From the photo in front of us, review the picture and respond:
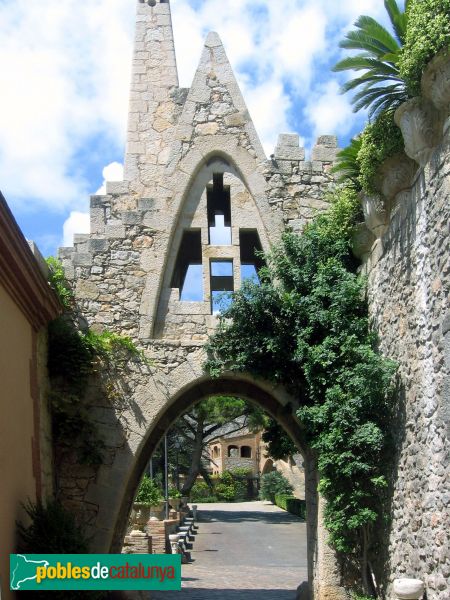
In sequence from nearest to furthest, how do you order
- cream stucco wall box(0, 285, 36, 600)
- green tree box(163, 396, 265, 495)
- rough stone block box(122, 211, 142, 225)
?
cream stucco wall box(0, 285, 36, 600) < rough stone block box(122, 211, 142, 225) < green tree box(163, 396, 265, 495)

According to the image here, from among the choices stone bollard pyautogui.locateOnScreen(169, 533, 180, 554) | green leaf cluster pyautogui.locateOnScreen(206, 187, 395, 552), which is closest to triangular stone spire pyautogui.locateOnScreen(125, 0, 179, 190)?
green leaf cluster pyautogui.locateOnScreen(206, 187, 395, 552)

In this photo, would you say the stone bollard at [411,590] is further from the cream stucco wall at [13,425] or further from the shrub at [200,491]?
the shrub at [200,491]

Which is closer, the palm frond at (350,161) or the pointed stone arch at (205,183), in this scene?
the palm frond at (350,161)

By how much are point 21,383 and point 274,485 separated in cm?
3277

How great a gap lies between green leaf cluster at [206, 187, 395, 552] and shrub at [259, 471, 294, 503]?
96.4 ft

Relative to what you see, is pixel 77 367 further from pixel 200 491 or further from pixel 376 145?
pixel 200 491

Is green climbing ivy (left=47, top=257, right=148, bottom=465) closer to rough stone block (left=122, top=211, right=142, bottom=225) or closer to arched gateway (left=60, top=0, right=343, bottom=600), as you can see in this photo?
arched gateway (left=60, top=0, right=343, bottom=600)

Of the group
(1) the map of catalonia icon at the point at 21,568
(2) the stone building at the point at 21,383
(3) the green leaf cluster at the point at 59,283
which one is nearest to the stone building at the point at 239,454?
(3) the green leaf cluster at the point at 59,283

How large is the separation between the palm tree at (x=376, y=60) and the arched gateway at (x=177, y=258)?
97.8 inches

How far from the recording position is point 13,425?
22.4ft

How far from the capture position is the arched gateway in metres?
8.92

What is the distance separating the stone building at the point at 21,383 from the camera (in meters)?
6.37

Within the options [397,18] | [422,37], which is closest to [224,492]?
[397,18]

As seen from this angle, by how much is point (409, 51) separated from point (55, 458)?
19.0 feet
